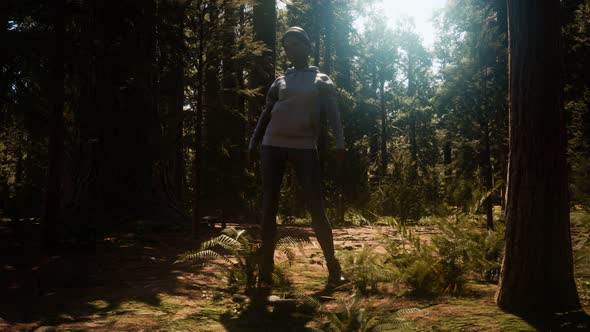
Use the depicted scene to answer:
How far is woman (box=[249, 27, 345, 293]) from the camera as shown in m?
4.63

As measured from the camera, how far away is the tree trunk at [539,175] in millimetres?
3379

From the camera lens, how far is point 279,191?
4629mm

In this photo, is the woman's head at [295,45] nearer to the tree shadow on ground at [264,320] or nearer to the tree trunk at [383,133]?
the tree shadow on ground at [264,320]

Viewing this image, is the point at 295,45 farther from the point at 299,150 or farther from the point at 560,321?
the point at 560,321

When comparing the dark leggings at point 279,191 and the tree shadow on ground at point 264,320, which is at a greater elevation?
the dark leggings at point 279,191

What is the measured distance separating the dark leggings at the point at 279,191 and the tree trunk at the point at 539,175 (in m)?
1.72

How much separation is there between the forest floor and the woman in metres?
0.42

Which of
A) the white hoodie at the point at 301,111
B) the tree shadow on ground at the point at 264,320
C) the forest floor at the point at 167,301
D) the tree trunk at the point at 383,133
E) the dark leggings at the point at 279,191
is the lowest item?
the tree shadow on ground at the point at 264,320

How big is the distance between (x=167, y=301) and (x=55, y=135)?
364 centimetres

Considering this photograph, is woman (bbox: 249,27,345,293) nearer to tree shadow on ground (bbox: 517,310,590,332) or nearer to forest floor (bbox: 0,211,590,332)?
forest floor (bbox: 0,211,590,332)

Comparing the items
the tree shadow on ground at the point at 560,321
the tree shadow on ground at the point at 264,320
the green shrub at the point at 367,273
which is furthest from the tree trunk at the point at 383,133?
the tree shadow on ground at the point at 560,321

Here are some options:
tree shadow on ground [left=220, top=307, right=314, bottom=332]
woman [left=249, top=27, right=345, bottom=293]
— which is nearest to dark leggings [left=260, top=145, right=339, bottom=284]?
woman [left=249, top=27, right=345, bottom=293]

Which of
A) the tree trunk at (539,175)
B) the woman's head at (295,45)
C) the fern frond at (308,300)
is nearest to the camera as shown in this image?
the tree trunk at (539,175)

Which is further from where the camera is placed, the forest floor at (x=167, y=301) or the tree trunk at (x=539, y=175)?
the forest floor at (x=167, y=301)
